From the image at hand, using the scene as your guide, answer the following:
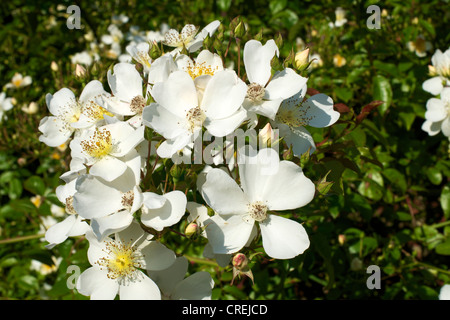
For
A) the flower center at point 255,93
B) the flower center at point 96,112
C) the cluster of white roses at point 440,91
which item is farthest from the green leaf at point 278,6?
the flower center at point 96,112

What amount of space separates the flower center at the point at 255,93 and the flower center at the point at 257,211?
352 mm

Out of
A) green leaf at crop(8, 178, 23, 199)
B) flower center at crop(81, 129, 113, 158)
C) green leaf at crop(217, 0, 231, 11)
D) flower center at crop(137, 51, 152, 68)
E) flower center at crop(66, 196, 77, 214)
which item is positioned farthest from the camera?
green leaf at crop(8, 178, 23, 199)

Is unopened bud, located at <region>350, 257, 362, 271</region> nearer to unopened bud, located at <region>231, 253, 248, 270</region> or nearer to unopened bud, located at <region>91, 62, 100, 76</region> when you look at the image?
unopened bud, located at <region>231, 253, 248, 270</region>

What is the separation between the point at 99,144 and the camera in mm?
1291

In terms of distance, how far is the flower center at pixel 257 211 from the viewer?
1277mm

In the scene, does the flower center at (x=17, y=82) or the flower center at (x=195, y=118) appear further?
the flower center at (x=17, y=82)

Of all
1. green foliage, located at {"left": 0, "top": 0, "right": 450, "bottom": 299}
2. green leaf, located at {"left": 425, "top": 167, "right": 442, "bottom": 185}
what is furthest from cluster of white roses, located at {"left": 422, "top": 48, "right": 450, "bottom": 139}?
green leaf, located at {"left": 425, "top": 167, "right": 442, "bottom": 185}

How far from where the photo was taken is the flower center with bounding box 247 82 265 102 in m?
1.36

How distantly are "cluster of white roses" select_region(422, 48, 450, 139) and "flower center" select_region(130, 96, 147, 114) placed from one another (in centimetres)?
151

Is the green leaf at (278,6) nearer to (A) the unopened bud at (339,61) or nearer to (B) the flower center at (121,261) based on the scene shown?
(A) the unopened bud at (339,61)

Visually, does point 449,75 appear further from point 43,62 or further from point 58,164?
point 43,62

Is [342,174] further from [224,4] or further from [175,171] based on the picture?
[224,4]

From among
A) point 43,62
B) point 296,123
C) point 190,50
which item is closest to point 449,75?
point 296,123
